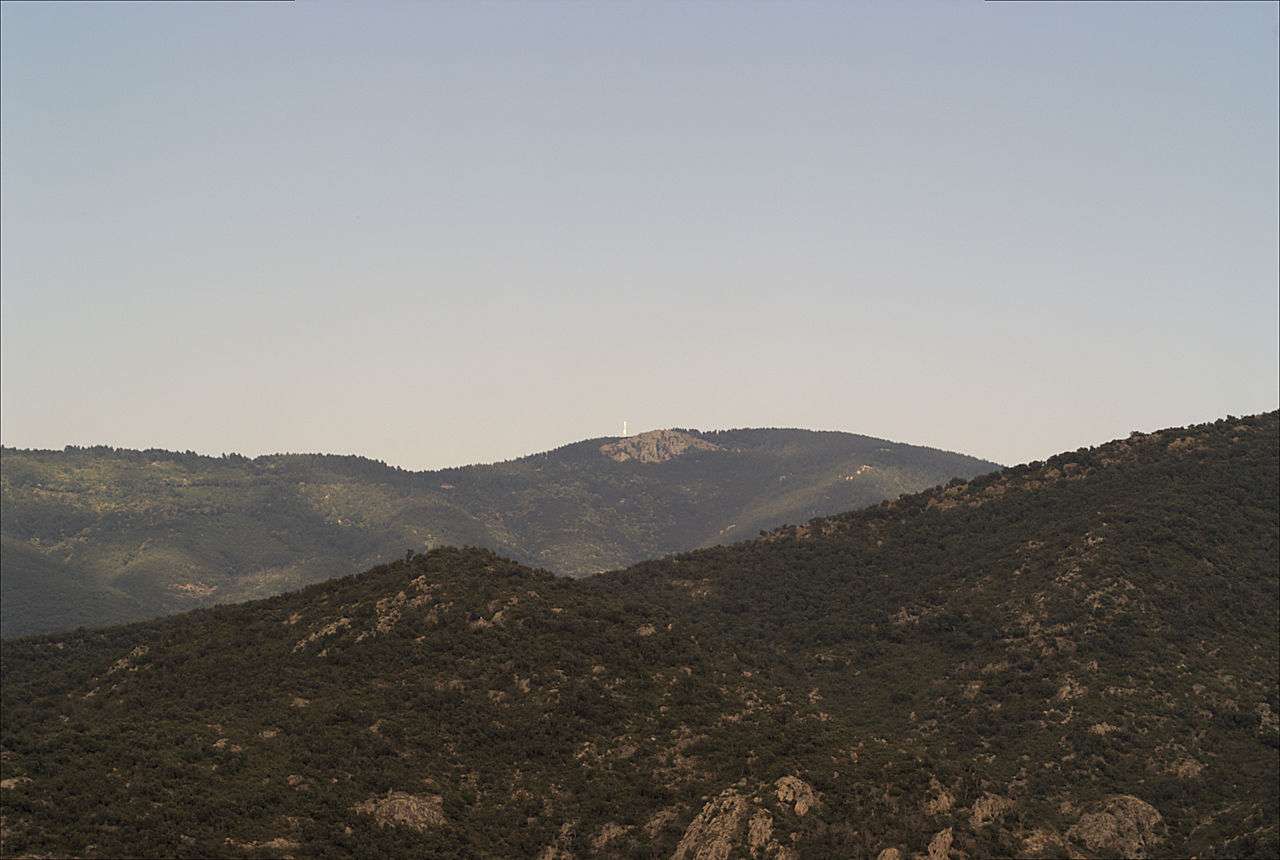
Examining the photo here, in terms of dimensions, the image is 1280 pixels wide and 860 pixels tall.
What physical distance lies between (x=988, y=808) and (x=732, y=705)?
18.1 metres

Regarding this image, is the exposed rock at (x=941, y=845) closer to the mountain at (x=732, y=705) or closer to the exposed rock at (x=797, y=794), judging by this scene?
the mountain at (x=732, y=705)

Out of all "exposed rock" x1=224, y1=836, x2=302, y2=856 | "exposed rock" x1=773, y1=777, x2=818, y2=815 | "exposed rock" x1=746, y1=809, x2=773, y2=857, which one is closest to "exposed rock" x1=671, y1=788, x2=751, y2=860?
"exposed rock" x1=746, y1=809, x2=773, y2=857

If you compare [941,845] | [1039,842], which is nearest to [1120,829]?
[1039,842]

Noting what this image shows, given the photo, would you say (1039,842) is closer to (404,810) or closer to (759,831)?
(759,831)

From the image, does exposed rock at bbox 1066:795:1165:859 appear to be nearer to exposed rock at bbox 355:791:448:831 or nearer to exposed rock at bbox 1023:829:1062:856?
exposed rock at bbox 1023:829:1062:856

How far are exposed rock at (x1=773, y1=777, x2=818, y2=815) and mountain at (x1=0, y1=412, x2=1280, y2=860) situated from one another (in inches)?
6.0

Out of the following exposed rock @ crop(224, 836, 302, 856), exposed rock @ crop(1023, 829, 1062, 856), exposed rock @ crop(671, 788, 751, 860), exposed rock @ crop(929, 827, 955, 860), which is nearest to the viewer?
exposed rock @ crop(224, 836, 302, 856)

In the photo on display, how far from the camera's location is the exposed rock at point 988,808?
72.0 metres

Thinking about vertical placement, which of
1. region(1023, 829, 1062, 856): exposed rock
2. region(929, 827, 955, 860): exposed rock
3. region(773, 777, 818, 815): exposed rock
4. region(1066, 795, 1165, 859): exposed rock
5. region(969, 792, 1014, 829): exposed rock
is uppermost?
region(773, 777, 818, 815): exposed rock

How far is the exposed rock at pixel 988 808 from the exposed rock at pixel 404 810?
2750cm

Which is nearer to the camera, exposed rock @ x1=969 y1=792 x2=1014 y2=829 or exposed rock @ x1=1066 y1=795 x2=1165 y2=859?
exposed rock @ x1=969 y1=792 x2=1014 y2=829

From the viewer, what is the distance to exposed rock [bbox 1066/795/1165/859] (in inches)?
3088

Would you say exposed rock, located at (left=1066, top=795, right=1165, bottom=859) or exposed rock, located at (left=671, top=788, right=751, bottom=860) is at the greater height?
exposed rock, located at (left=671, top=788, right=751, bottom=860)

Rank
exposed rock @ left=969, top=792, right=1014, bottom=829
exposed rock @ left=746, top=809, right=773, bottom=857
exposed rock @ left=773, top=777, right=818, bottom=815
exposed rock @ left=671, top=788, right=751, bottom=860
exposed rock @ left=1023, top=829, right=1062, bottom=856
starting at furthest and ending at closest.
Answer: exposed rock @ left=969, top=792, right=1014, bottom=829 → exposed rock @ left=1023, top=829, right=1062, bottom=856 → exposed rock @ left=773, top=777, right=818, bottom=815 → exposed rock @ left=746, top=809, right=773, bottom=857 → exposed rock @ left=671, top=788, right=751, bottom=860
